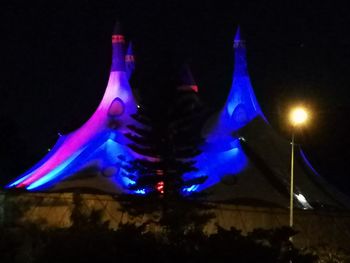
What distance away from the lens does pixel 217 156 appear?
3183cm

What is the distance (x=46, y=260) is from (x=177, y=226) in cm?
353

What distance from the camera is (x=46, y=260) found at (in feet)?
40.3

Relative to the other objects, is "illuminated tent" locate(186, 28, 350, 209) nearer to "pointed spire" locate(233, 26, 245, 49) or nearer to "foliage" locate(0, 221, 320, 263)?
"pointed spire" locate(233, 26, 245, 49)

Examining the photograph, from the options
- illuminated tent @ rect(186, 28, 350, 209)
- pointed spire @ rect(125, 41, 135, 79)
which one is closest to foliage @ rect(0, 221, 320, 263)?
illuminated tent @ rect(186, 28, 350, 209)

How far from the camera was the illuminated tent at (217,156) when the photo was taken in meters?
29.9

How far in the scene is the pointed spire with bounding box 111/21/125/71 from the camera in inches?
1346

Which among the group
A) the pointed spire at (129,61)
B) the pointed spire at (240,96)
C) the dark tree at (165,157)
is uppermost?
the pointed spire at (129,61)

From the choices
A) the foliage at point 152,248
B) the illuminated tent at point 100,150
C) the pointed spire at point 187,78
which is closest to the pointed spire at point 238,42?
the pointed spire at point 187,78

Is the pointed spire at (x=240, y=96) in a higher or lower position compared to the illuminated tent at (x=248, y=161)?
higher

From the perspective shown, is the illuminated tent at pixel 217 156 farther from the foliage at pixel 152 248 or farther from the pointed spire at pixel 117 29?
the foliage at pixel 152 248

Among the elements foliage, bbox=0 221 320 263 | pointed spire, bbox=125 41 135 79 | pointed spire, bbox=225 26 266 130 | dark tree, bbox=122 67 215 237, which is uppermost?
pointed spire, bbox=125 41 135 79

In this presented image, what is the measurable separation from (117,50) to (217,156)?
6283 mm

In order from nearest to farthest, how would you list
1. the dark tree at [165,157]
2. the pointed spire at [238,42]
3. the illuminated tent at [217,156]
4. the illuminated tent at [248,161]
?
the dark tree at [165,157]
the illuminated tent at [248,161]
the illuminated tent at [217,156]
the pointed spire at [238,42]

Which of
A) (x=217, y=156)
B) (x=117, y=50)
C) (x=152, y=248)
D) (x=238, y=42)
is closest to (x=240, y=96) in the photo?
(x=238, y=42)
